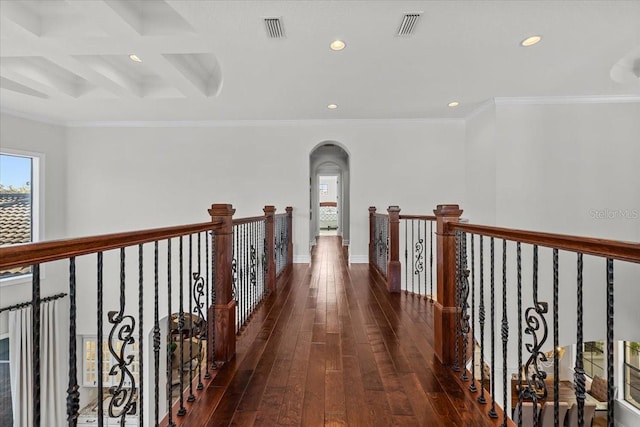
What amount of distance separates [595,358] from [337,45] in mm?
8402

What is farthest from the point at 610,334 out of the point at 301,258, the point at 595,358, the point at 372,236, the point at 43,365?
the point at 595,358

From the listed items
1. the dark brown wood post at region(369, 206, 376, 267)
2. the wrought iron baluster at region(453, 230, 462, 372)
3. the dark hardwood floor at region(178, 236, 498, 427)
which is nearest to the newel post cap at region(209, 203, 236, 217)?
the dark hardwood floor at region(178, 236, 498, 427)

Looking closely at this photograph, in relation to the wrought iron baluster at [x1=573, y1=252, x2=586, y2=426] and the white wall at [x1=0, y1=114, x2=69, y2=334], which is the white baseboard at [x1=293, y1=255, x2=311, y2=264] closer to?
the white wall at [x1=0, y1=114, x2=69, y2=334]

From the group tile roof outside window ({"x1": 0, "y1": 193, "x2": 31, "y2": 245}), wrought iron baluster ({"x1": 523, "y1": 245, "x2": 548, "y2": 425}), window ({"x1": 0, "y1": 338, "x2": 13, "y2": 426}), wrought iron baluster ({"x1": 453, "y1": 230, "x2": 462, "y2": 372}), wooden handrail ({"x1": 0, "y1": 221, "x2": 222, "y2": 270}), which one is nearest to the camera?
wooden handrail ({"x1": 0, "y1": 221, "x2": 222, "y2": 270})

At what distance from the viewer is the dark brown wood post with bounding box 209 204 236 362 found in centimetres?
223

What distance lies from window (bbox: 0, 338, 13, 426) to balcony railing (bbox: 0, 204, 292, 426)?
0.53 metres

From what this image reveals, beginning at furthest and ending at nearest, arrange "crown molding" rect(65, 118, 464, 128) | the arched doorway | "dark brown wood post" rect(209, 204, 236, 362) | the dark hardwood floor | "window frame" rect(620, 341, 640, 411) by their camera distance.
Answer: the arched doorway
"crown molding" rect(65, 118, 464, 128)
"window frame" rect(620, 341, 640, 411)
"dark brown wood post" rect(209, 204, 236, 362)
the dark hardwood floor

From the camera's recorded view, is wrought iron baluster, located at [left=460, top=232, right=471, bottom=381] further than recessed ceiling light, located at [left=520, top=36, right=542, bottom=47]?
No

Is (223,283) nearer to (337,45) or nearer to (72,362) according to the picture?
(72,362)

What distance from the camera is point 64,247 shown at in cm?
100

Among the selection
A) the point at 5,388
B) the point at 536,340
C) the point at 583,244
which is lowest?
the point at 5,388

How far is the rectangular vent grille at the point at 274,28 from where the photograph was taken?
9.44 feet

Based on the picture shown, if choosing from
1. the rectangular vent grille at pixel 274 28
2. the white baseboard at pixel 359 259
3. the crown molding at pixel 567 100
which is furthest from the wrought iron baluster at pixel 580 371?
the white baseboard at pixel 359 259

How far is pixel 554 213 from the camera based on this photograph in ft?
16.1
